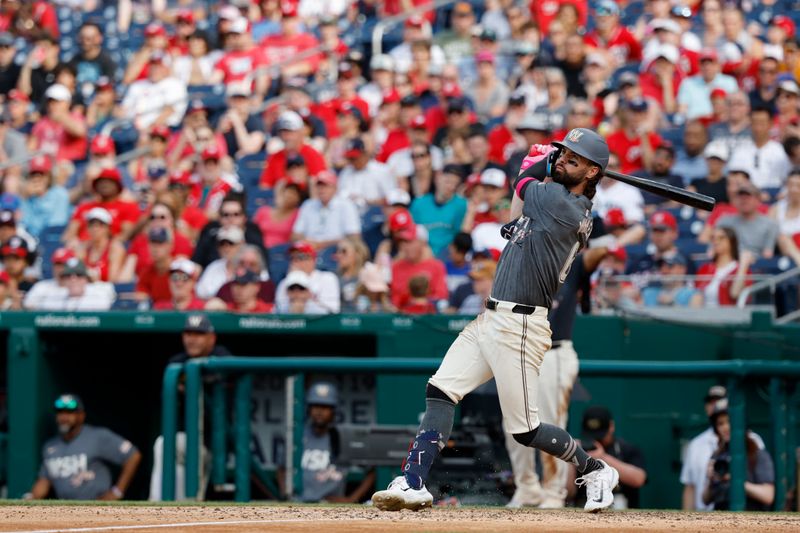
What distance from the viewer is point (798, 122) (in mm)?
11031

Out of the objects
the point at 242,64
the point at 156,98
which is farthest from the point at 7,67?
the point at 242,64

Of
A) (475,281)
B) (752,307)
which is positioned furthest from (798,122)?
(475,281)

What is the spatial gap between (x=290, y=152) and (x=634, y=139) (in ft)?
9.18

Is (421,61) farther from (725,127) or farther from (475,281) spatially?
(475,281)

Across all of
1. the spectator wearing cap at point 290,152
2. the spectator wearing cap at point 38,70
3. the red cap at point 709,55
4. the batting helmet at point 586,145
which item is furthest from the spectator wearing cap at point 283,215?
the batting helmet at point 586,145

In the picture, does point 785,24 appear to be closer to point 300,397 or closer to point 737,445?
point 737,445

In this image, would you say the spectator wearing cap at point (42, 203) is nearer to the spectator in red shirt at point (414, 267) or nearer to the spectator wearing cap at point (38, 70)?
the spectator wearing cap at point (38, 70)

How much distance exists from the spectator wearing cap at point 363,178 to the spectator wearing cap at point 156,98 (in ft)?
9.48

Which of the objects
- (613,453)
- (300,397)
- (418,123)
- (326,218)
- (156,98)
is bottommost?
(613,453)

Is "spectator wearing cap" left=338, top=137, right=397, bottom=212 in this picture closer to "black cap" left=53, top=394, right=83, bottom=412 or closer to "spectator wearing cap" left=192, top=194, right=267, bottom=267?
"spectator wearing cap" left=192, top=194, right=267, bottom=267

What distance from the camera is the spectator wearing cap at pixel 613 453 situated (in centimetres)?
832

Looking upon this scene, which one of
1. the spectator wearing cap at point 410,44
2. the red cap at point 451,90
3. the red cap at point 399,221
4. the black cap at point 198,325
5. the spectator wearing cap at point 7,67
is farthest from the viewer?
the spectator wearing cap at point 7,67

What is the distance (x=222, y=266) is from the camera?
10.5 meters

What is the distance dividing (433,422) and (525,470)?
1.86 metres
